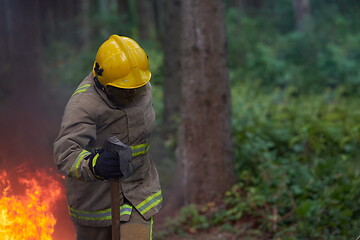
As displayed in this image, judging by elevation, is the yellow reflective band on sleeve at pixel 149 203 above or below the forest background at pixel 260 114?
above

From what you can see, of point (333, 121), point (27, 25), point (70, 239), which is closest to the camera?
point (70, 239)

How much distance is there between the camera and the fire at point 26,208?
4359mm

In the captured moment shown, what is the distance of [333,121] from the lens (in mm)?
10898

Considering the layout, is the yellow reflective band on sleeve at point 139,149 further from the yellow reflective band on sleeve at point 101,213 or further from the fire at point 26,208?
the fire at point 26,208

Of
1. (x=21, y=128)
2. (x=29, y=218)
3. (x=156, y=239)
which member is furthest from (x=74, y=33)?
(x=29, y=218)

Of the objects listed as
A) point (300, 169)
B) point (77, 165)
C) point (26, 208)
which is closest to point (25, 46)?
point (300, 169)

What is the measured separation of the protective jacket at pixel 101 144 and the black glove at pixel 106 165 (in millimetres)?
113

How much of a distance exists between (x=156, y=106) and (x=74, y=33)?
50.8 ft

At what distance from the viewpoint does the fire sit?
4.36 metres

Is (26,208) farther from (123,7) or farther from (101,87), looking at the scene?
(123,7)

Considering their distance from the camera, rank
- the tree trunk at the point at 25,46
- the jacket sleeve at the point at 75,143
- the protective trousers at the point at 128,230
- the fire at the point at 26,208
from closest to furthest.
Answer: the jacket sleeve at the point at 75,143
the protective trousers at the point at 128,230
the fire at the point at 26,208
the tree trunk at the point at 25,46

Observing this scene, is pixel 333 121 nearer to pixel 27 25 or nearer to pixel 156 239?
pixel 156 239

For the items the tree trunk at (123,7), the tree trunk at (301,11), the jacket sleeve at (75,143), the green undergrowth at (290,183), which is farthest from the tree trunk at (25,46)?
the tree trunk at (123,7)

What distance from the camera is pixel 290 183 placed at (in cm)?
782
